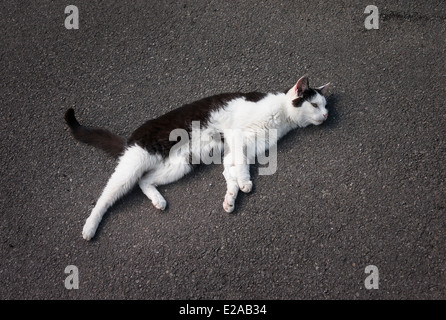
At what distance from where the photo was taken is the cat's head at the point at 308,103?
3350 mm

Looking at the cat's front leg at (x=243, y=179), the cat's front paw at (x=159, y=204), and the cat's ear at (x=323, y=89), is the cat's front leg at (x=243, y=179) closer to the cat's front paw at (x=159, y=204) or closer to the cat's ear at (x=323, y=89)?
the cat's front paw at (x=159, y=204)

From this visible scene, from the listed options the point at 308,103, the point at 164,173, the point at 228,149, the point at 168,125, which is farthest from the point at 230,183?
the point at 308,103

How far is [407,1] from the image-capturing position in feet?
13.8

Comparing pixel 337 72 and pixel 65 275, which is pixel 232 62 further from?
pixel 65 275

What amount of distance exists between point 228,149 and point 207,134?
26 centimetres

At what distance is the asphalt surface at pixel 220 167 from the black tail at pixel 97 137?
156mm

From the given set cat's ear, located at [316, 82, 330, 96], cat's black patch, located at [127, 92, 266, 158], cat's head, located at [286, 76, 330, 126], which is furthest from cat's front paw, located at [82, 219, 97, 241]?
cat's ear, located at [316, 82, 330, 96]

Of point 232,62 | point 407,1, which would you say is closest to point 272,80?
point 232,62

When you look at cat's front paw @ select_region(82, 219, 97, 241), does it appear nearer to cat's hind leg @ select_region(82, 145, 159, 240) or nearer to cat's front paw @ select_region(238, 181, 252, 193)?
cat's hind leg @ select_region(82, 145, 159, 240)

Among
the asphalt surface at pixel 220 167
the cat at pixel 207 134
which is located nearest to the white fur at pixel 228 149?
the cat at pixel 207 134

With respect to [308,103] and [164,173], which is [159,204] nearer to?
[164,173]

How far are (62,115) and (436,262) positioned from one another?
12.7 feet

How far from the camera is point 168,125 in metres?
3.22

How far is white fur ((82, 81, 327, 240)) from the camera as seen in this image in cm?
309
